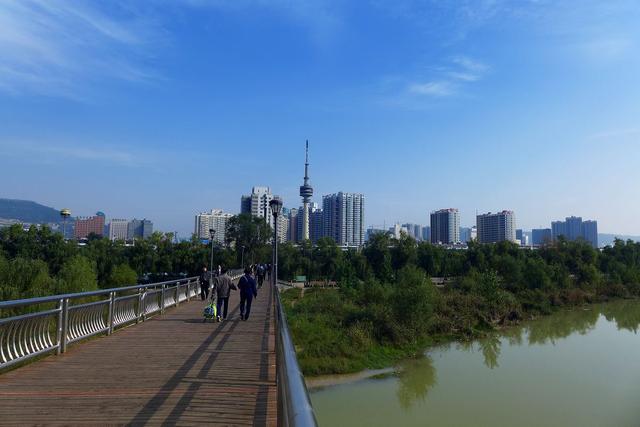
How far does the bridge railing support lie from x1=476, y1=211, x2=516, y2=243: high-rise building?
165391 millimetres

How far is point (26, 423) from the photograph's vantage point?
15.2 ft

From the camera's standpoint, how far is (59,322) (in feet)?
27.6

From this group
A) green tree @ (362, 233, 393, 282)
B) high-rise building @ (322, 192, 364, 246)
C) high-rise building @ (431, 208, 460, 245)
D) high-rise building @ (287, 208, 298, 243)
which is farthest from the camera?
high-rise building @ (431, 208, 460, 245)

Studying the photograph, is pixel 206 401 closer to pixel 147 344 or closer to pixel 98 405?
pixel 98 405

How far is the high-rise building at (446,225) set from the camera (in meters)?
183

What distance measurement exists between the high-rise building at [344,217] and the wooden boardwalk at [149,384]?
152417 mm

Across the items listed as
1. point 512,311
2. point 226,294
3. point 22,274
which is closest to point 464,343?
point 512,311

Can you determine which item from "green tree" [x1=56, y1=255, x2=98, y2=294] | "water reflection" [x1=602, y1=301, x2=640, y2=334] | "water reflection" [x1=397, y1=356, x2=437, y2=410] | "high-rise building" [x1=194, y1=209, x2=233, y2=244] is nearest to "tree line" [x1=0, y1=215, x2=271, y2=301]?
"green tree" [x1=56, y1=255, x2=98, y2=294]

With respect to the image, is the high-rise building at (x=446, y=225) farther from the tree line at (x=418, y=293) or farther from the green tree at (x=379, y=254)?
the green tree at (x=379, y=254)

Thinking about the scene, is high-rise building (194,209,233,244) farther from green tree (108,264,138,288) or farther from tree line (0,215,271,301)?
green tree (108,264,138,288)

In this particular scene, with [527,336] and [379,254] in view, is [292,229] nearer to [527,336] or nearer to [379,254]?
[379,254]

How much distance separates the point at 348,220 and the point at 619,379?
455 ft

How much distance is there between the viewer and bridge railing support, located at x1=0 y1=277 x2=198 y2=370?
7004 mm

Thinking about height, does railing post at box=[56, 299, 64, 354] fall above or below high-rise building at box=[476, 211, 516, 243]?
below
